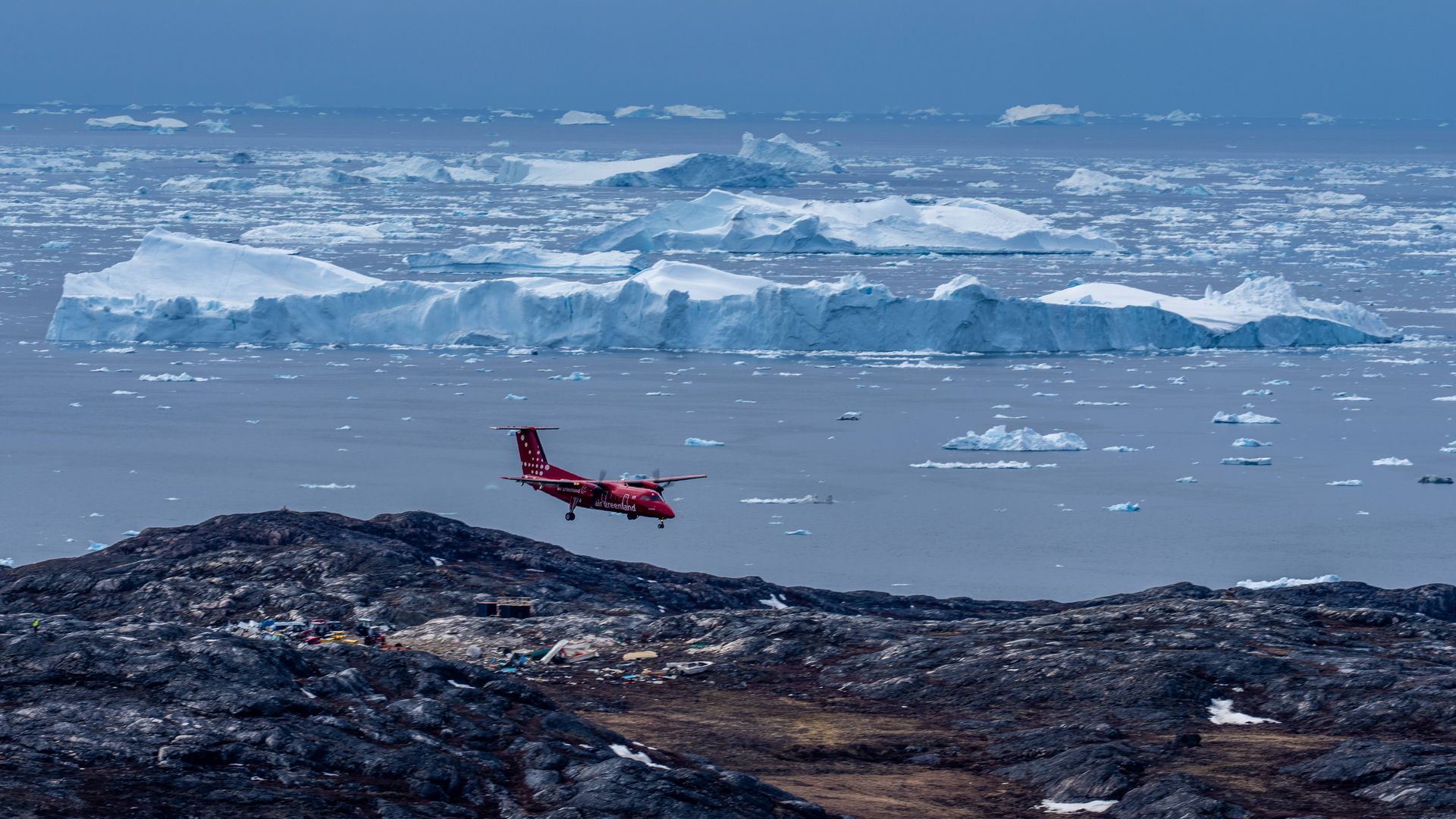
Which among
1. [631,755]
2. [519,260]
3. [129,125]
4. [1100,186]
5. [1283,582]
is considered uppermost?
[129,125]

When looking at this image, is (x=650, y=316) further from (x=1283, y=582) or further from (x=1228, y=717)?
(x=1228, y=717)

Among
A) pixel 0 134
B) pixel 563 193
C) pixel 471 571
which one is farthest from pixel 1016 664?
pixel 0 134

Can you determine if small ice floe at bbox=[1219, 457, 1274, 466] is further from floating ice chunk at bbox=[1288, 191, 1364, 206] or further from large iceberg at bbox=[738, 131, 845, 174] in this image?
large iceberg at bbox=[738, 131, 845, 174]

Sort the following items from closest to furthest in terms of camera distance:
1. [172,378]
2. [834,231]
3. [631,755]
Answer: [631,755], [172,378], [834,231]

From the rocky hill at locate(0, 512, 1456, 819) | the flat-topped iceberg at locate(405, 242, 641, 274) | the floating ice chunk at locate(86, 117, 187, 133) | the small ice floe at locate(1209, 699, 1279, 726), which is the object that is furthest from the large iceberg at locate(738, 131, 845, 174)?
the small ice floe at locate(1209, 699, 1279, 726)

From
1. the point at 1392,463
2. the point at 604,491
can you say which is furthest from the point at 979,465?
the point at 604,491

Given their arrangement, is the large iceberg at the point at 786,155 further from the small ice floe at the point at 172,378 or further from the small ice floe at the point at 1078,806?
the small ice floe at the point at 1078,806

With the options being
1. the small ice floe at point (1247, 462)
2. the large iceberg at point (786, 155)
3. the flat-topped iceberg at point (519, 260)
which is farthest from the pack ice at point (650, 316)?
the large iceberg at point (786, 155)
